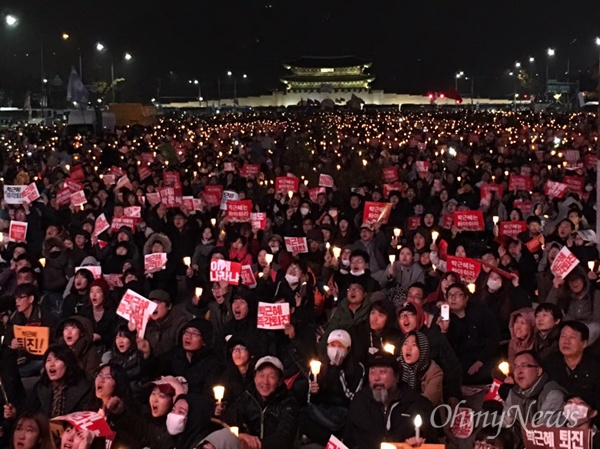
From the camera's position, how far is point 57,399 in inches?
238

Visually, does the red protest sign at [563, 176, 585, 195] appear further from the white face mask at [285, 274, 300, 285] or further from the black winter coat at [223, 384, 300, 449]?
the black winter coat at [223, 384, 300, 449]

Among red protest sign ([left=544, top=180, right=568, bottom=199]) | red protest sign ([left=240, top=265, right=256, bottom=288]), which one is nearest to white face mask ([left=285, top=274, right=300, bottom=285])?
red protest sign ([left=240, top=265, right=256, bottom=288])

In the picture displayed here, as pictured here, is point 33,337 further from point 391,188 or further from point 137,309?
point 391,188

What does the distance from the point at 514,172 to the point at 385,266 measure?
260 inches

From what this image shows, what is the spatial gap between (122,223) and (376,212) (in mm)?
3205

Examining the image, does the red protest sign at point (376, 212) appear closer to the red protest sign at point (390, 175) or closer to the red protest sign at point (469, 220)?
the red protest sign at point (469, 220)

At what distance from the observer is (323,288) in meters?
9.35

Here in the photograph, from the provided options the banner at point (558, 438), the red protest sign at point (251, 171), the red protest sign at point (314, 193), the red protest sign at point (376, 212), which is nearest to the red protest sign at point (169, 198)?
the red protest sign at point (314, 193)

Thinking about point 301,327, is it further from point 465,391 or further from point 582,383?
point 582,383

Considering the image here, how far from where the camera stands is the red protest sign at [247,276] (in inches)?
362

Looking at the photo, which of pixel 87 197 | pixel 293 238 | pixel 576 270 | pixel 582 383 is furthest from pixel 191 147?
pixel 582 383

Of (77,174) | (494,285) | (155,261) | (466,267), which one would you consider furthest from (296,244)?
(77,174)

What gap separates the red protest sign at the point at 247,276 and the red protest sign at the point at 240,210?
332 centimetres

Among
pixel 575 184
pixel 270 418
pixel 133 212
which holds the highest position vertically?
pixel 575 184
